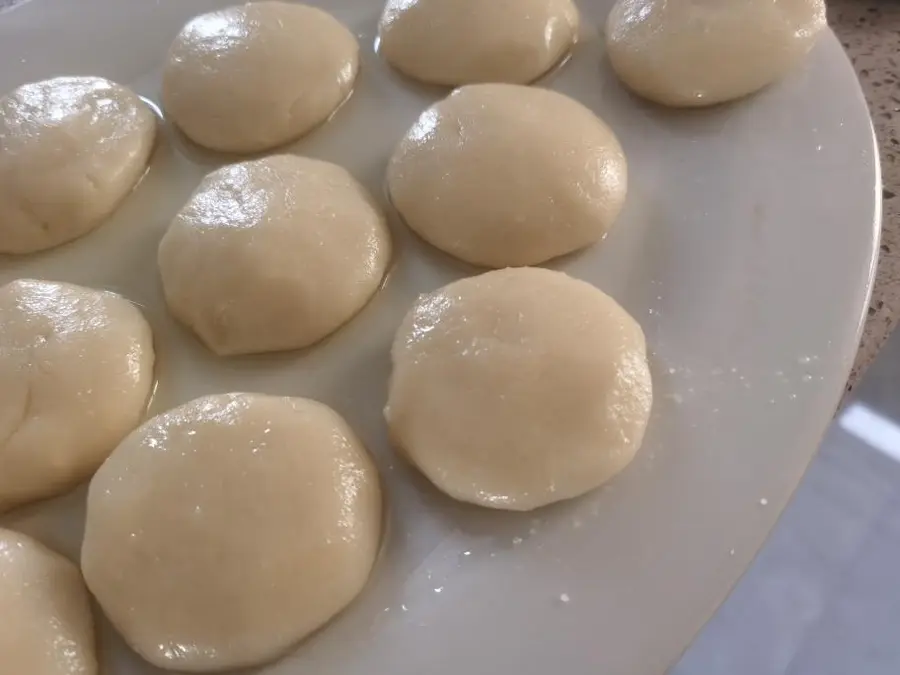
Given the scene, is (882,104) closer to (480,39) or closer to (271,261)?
(480,39)

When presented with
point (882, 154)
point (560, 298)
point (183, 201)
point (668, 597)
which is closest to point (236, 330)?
point (183, 201)

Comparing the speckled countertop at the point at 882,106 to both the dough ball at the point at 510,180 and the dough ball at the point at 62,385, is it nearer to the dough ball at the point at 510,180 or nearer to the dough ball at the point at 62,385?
the dough ball at the point at 510,180

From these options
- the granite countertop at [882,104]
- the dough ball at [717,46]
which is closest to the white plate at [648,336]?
the dough ball at [717,46]

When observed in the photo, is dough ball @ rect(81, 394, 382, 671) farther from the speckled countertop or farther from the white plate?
the speckled countertop

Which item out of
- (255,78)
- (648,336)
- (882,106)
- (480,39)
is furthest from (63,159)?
(882,106)

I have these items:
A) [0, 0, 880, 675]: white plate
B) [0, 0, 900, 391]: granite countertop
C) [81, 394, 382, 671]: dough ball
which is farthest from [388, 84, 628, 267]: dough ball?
[0, 0, 900, 391]: granite countertop
